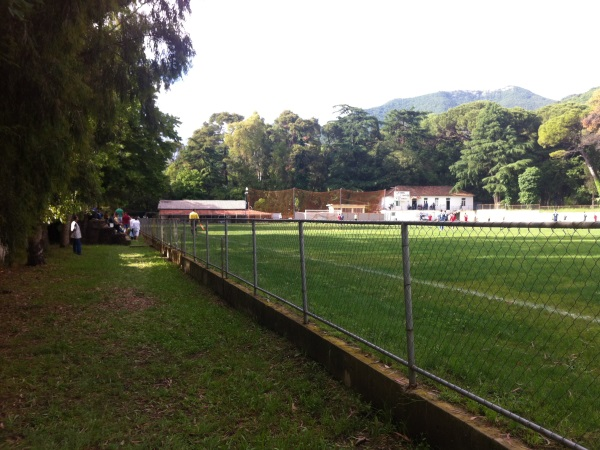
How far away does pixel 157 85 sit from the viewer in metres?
12.5

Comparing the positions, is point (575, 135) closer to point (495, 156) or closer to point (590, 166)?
point (590, 166)

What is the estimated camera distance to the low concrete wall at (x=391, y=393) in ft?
9.61

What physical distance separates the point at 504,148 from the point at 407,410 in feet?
271

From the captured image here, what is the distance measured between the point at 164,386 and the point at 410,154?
89738 millimetres

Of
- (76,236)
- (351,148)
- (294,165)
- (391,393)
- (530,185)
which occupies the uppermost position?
(351,148)

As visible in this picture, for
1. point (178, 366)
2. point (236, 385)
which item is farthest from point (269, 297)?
point (236, 385)

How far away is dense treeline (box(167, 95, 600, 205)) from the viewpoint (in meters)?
73.2

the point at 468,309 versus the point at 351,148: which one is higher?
the point at 351,148

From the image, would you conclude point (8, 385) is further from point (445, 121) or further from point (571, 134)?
point (445, 121)

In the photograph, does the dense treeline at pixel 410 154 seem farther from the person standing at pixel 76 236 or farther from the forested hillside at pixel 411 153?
the person standing at pixel 76 236

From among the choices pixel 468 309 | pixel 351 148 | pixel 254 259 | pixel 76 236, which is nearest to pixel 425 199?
pixel 351 148

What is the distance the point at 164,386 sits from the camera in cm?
479

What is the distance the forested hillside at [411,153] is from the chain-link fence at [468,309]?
227ft

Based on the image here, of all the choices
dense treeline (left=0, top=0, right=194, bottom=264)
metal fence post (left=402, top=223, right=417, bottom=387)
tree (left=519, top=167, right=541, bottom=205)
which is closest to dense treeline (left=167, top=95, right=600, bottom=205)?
tree (left=519, top=167, right=541, bottom=205)
